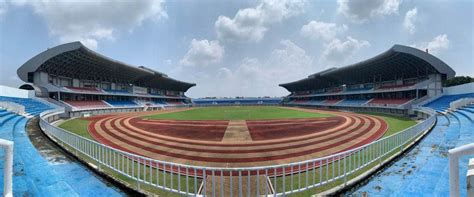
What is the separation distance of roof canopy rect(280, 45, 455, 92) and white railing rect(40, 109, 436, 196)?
26.4 metres

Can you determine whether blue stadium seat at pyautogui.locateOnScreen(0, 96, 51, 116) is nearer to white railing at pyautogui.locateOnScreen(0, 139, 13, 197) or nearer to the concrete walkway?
the concrete walkway

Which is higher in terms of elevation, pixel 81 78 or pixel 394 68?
pixel 394 68

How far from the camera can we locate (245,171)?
813 cm

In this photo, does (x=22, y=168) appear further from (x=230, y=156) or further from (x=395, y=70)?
(x=395, y=70)

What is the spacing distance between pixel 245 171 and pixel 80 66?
42.4 meters

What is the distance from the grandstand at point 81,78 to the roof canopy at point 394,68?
4458 cm

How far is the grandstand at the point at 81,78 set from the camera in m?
31.8

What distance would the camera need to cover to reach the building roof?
3097 cm

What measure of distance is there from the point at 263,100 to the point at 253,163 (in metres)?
93.2

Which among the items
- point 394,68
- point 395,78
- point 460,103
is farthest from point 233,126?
point 395,78

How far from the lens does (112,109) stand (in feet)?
132

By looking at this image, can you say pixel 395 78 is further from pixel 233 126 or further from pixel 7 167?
pixel 7 167

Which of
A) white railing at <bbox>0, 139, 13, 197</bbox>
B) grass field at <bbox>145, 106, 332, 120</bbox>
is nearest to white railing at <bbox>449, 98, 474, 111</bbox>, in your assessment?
grass field at <bbox>145, 106, 332, 120</bbox>

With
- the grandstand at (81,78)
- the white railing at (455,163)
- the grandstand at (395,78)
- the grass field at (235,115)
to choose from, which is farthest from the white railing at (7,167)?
the grandstand at (395,78)
